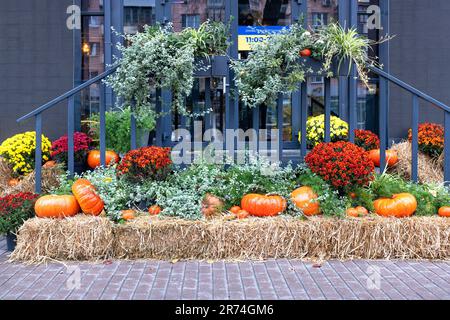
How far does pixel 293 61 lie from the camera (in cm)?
589

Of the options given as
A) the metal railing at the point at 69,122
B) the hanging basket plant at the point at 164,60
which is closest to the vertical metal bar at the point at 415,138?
the hanging basket plant at the point at 164,60

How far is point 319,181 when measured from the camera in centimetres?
A: 556

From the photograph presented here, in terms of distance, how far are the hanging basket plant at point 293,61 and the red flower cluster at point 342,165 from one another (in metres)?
0.78

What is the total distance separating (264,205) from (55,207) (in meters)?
2.03

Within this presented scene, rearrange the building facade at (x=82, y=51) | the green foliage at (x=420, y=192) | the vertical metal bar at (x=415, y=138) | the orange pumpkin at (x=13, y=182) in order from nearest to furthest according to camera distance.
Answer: the green foliage at (x=420, y=192), the vertical metal bar at (x=415, y=138), the orange pumpkin at (x=13, y=182), the building facade at (x=82, y=51)

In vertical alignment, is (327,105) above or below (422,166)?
above

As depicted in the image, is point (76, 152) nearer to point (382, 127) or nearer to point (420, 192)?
point (382, 127)

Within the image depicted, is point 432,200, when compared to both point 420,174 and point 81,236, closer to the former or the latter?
point 420,174

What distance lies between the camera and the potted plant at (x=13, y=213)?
5.37 m

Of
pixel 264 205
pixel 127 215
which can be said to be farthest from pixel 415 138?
pixel 127 215

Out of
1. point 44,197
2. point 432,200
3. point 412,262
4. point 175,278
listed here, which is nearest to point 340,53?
point 432,200

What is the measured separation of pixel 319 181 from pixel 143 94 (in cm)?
206

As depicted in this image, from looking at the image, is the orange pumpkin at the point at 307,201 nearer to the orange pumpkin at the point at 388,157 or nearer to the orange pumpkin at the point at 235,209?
the orange pumpkin at the point at 235,209
